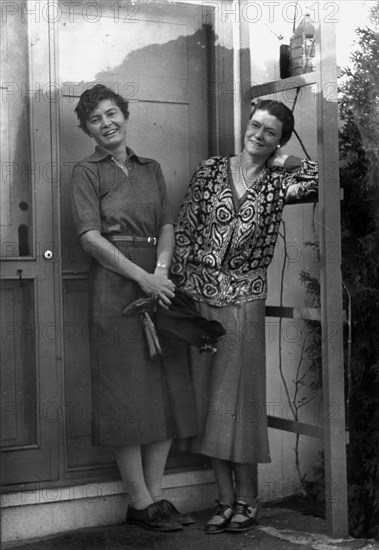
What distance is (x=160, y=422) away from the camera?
4.50 m

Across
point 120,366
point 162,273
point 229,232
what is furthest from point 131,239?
point 120,366

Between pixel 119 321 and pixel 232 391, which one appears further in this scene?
pixel 232 391

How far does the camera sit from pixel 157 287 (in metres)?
4.41

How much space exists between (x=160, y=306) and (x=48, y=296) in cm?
52

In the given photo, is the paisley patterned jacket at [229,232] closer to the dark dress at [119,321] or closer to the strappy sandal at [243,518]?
the dark dress at [119,321]

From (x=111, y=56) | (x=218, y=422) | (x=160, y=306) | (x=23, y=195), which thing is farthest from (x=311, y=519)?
(x=111, y=56)

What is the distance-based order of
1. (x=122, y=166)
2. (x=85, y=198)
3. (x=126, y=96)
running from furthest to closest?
(x=126, y=96)
(x=122, y=166)
(x=85, y=198)

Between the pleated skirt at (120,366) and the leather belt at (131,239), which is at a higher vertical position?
the leather belt at (131,239)

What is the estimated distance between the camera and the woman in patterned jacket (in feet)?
14.9

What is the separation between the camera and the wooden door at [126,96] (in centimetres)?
452

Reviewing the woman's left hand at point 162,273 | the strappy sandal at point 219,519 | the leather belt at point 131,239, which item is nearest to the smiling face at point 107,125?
the leather belt at point 131,239

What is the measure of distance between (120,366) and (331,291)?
→ 1.03 m

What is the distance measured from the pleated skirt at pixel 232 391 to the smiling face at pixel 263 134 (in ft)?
2.37

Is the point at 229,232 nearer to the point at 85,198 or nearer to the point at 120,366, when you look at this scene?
the point at 85,198
